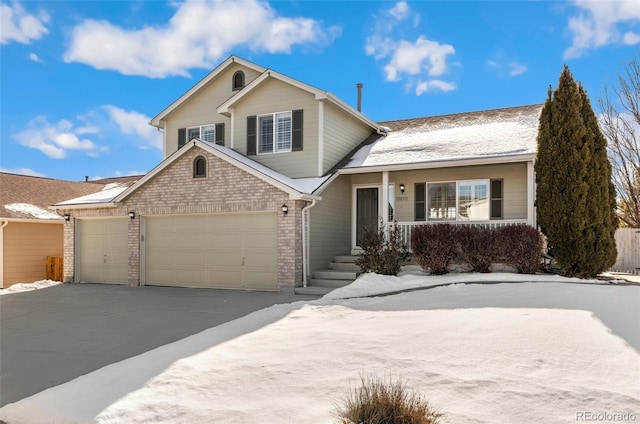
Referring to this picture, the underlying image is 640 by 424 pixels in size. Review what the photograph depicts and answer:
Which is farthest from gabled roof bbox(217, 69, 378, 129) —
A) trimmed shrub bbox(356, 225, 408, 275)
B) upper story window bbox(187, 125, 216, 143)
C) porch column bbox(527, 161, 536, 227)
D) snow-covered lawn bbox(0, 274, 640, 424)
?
snow-covered lawn bbox(0, 274, 640, 424)

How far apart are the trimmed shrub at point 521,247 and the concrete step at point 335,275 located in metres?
3.89

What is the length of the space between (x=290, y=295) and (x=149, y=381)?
6537 mm

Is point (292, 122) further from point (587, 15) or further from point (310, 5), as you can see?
point (587, 15)

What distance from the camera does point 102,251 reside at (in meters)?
15.0

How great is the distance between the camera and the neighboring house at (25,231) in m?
16.2

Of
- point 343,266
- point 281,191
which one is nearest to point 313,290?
point 343,266

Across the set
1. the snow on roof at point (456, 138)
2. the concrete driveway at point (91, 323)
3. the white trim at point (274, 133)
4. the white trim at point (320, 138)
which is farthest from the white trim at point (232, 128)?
the concrete driveway at point (91, 323)

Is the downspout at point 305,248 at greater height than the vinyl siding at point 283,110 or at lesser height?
lesser

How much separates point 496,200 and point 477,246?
235cm

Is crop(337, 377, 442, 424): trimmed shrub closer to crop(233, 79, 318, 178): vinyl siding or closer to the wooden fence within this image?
crop(233, 79, 318, 178): vinyl siding

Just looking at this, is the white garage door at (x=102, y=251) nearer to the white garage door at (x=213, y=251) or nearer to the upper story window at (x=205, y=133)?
the white garage door at (x=213, y=251)

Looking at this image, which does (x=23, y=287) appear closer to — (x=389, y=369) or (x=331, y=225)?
(x=331, y=225)

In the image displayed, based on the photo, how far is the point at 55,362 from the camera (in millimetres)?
5824

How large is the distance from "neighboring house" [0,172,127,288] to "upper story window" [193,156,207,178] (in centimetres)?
828
